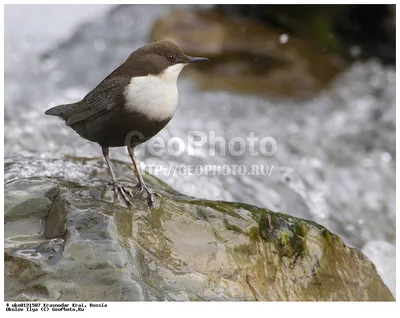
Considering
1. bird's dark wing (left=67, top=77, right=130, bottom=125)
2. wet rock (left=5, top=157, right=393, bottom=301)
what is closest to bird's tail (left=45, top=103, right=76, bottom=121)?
bird's dark wing (left=67, top=77, right=130, bottom=125)

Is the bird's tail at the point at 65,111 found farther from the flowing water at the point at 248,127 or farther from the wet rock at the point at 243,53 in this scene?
the wet rock at the point at 243,53

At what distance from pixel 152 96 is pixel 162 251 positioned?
69 centimetres

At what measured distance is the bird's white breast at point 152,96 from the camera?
2666 mm

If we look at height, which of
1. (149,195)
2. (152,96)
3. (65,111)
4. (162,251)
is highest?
(152,96)

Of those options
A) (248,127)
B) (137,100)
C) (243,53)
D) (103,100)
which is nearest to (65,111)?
(103,100)

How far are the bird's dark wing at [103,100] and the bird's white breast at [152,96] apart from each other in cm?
5

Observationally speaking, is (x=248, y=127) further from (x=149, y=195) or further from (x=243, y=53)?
(x=149, y=195)

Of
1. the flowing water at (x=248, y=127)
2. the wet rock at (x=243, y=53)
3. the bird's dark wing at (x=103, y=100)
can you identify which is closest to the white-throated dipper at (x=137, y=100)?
the bird's dark wing at (x=103, y=100)

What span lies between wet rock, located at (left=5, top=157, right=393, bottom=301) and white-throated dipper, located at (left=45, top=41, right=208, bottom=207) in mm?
194

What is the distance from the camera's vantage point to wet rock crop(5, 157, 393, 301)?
2.34 meters

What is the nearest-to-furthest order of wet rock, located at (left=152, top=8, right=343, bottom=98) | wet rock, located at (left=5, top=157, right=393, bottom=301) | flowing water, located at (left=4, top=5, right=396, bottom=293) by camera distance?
wet rock, located at (left=5, top=157, right=393, bottom=301), flowing water, located at (left=4, top=5, right=396, bottom=293), wet rock, located at (left=152, top=8, right=343, bottom=98)

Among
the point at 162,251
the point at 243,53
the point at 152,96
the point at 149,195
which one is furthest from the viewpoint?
the point at 243,53

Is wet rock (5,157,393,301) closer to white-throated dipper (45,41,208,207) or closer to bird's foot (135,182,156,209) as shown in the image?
bird's foot (135,182,156,209)

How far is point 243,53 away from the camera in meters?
6.40
